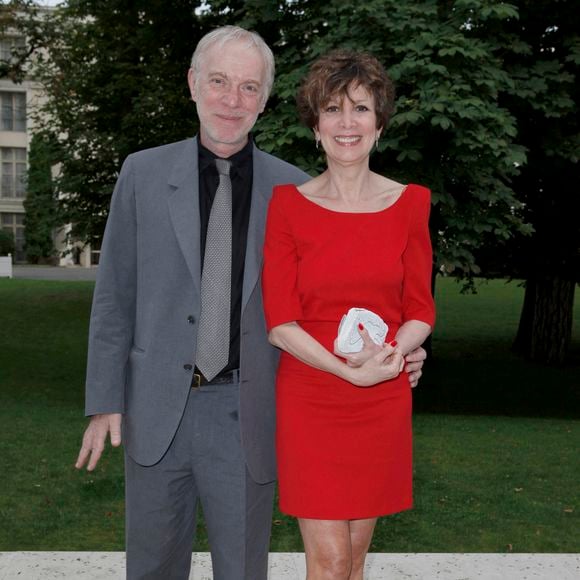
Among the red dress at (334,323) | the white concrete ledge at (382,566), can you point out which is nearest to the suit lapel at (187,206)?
the red dress at (334,323)

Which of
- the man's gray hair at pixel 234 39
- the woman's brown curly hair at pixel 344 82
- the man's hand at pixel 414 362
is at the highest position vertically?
the man's gray hair at pixel 234 39

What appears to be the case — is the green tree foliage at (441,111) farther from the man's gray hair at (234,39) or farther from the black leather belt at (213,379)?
the black leather belt at (213,379)

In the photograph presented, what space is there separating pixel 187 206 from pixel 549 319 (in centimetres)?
1778

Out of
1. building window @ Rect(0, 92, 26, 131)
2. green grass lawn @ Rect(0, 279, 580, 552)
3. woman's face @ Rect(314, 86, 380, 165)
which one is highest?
building window @ Rect(0, 92, 26, 131)

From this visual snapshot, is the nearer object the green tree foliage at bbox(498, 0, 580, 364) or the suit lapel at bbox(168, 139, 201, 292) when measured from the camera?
the suit lapel at bbox(168, 139, 201, 292)

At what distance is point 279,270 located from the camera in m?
3.02

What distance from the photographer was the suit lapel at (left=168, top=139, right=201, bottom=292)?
3.10 meters

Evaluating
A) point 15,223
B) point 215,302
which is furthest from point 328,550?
point 15,223

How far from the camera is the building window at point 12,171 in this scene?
6059 centimetres

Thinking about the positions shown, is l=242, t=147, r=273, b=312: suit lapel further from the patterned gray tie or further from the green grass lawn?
the green grass lawn

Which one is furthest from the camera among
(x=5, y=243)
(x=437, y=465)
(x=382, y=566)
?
(x=5, y=243)

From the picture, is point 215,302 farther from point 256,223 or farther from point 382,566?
point 382,566

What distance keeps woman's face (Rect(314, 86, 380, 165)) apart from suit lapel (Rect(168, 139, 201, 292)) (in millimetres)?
491

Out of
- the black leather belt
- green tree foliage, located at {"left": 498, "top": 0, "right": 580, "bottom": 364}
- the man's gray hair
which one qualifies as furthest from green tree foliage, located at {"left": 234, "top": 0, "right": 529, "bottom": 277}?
the black leather belt
